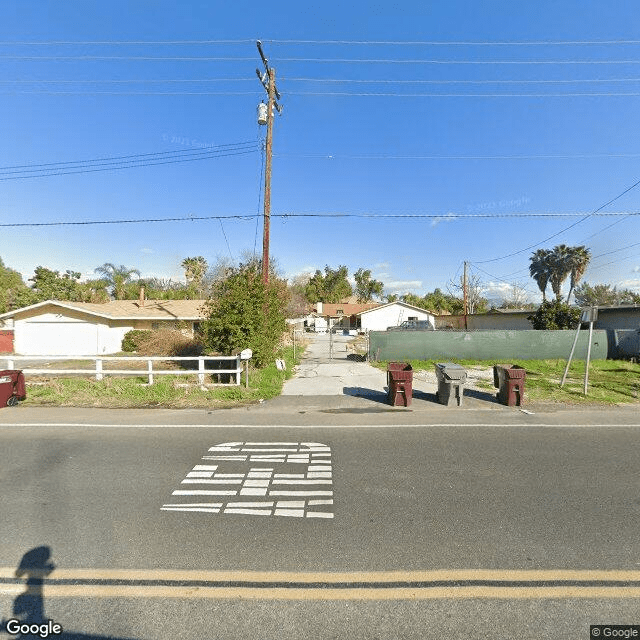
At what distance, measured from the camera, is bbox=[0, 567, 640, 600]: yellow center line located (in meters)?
2.56

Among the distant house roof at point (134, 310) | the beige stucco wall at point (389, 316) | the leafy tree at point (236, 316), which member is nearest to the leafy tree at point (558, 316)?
the leafy tree at point (236, 316)

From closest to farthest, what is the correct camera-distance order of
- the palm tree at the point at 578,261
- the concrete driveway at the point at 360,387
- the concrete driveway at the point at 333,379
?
1. the concrete driveway at the point at 360,387
2. the concrete driveway at the point at 333,379
3. the palm tree at the point at 578,261

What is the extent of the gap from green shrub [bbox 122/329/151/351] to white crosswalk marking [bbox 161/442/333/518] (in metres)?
19.0

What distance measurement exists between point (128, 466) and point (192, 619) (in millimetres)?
3156

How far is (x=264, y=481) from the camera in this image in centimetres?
444

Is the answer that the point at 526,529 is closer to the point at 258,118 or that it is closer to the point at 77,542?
the point at 77,542

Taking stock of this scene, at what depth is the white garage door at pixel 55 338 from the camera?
843 inches

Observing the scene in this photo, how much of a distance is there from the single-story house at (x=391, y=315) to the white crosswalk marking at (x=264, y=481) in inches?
1539

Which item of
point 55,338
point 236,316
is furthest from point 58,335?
point 236,316

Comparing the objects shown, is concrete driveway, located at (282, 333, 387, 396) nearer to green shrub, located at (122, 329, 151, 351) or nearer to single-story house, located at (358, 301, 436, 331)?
green shrub, located at (122, 329, 151, 351)

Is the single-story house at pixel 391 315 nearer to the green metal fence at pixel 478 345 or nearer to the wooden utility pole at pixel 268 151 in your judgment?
the green metal fence at pixel 478 345

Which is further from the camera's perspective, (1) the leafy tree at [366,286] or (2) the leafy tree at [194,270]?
(1) the leafy tree at [366,286]

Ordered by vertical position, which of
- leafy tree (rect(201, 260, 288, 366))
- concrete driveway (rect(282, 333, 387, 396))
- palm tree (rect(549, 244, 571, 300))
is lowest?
concrete driveway (rect(282, 333, 387, 396))

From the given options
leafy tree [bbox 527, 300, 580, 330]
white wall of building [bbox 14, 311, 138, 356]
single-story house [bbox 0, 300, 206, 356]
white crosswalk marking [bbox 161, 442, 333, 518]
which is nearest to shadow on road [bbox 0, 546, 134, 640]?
white crosswalk marking [bbox 161, 442, 333, 518]
